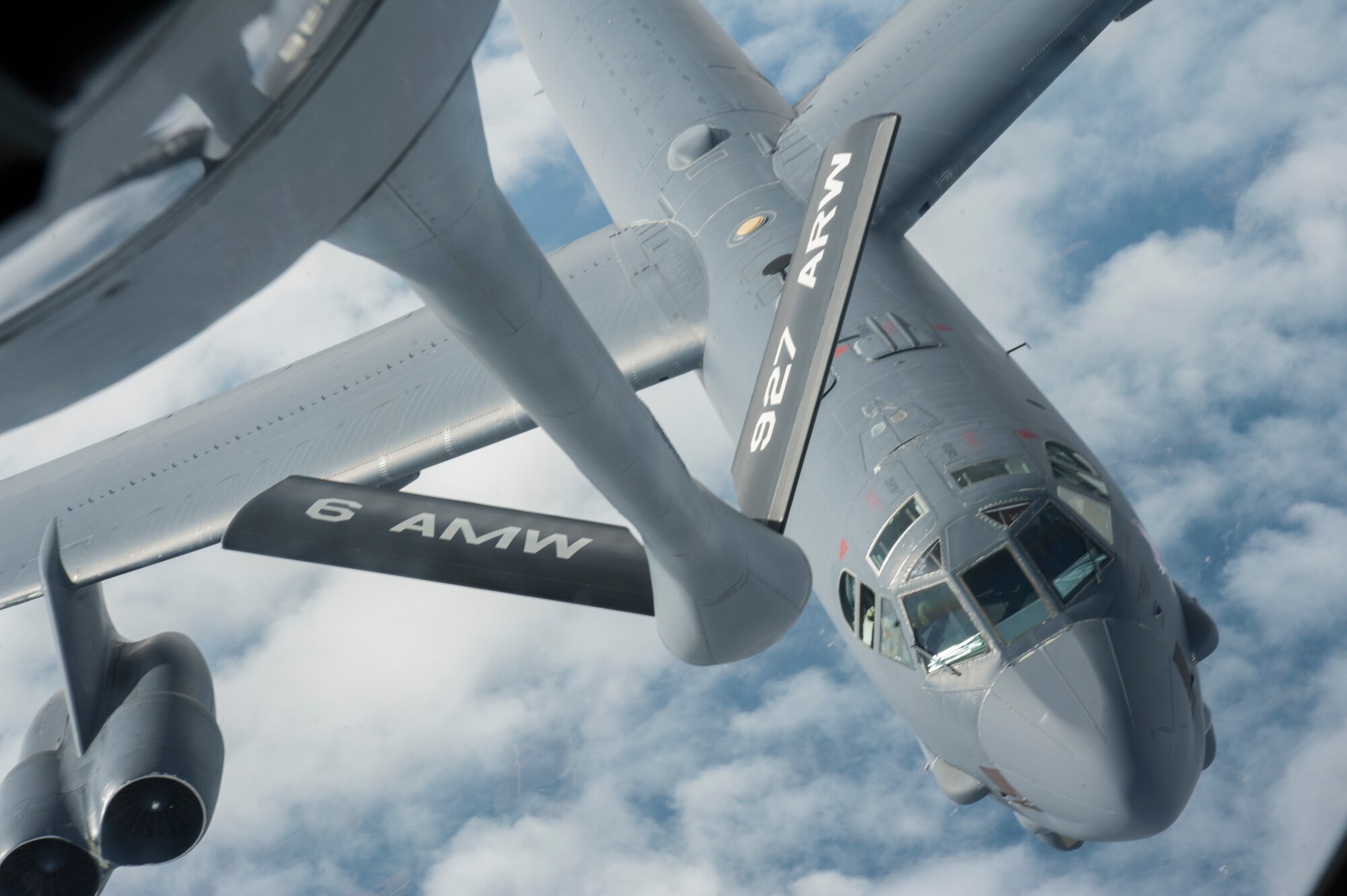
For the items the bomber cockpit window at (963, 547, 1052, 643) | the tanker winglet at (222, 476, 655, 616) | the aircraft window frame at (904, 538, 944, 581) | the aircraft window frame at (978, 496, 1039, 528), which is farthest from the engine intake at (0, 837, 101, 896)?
the aircraft window frame at (978, 496, 1039, 528)

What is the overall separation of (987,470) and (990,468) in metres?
0.04

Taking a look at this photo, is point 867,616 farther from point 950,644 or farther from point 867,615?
point 950,644

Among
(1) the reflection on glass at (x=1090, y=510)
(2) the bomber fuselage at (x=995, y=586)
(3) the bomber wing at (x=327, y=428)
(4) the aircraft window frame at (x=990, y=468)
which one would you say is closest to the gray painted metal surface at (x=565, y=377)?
(2) the bomber fuselage at (x=995, y=586)

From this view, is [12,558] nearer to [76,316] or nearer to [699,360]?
[699,360]

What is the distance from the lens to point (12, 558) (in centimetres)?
1420

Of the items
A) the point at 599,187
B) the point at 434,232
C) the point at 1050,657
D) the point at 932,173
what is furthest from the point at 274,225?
the point at 599,187

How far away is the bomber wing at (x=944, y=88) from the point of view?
14812 millimetres

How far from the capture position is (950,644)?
393 inches

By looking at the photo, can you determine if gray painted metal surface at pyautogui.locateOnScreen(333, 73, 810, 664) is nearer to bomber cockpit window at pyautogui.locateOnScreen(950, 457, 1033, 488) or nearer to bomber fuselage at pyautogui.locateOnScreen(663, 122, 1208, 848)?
bomber fuselage at pyautogui.locateOnScreen(663, 122, 1208, 848)

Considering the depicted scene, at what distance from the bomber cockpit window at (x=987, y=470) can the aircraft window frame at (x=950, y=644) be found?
0.95 m

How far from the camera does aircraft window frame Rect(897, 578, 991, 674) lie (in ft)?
32.1

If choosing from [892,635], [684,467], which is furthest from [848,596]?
[684,467]

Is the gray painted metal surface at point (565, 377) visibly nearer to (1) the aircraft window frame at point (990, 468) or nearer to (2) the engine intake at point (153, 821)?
(1) the aircraft window frame at point (990, 468)

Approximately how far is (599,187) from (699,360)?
4.40m
